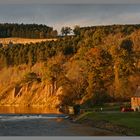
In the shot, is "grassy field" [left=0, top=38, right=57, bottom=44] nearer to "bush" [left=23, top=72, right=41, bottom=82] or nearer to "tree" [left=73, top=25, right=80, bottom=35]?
"bush" [left=23, top=72, right=41, bottom=82]

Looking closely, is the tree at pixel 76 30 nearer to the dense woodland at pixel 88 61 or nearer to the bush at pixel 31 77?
the dense woodland at pixel 88 61

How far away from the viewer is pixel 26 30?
10.6 m

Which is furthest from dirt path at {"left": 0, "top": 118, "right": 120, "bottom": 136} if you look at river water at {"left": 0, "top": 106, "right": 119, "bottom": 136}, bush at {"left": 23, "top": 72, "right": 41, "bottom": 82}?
bush at {"left": 23, "top": 72, "right": 41, "bottom": 82}

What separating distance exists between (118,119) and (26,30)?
2063 millimetres

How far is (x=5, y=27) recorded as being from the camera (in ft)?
34.2

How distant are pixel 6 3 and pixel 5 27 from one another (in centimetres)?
57

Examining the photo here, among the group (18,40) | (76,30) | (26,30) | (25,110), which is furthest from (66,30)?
(25,110)

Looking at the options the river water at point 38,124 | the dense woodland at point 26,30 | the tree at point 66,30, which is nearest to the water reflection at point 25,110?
the river water at point 38,124

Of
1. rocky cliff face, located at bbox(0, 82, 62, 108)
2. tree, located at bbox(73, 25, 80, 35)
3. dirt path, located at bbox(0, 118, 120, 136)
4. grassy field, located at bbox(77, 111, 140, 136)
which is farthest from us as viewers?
rocky cliff face, located at bbox(0, 82, 62, 108)

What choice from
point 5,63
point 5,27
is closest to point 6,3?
point 5,27

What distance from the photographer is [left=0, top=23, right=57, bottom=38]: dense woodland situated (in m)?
10.4

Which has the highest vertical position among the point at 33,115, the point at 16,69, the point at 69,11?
the point at 69,11

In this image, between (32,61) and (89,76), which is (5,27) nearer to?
(32,61)

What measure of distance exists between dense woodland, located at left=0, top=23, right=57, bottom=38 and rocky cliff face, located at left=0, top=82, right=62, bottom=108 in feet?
2.66
